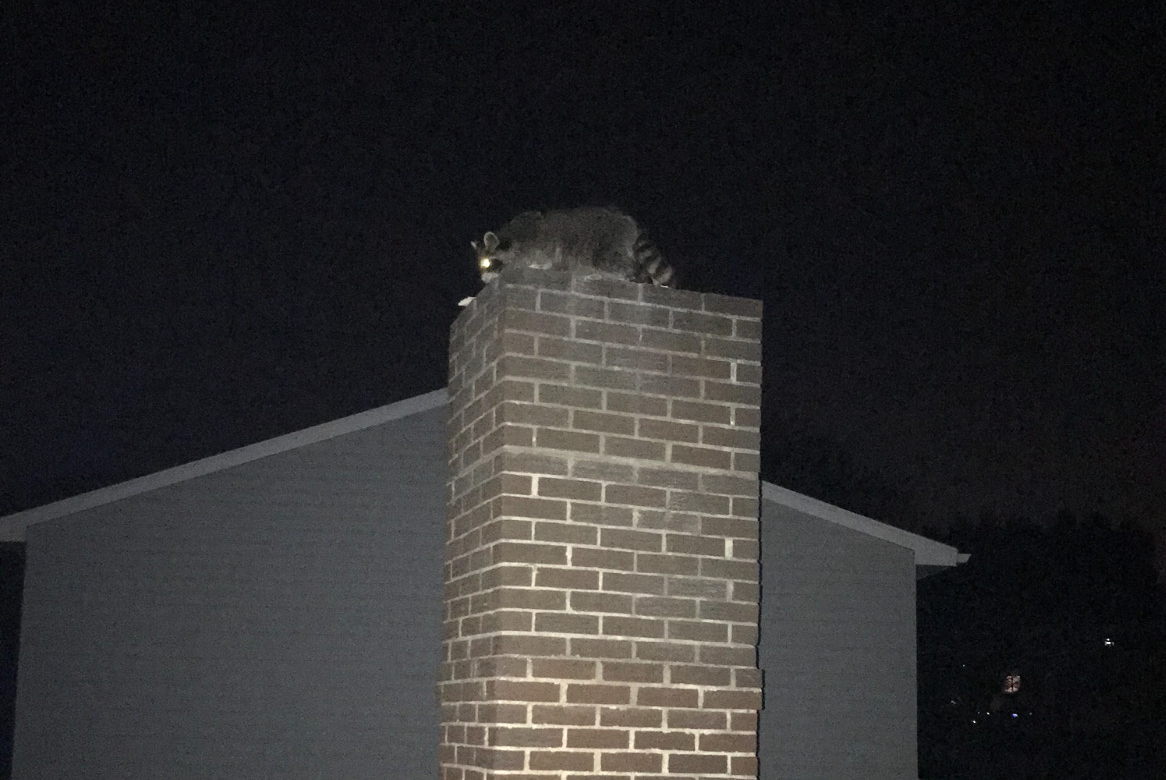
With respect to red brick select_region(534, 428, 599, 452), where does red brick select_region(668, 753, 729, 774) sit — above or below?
below

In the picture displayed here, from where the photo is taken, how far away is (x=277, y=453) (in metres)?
11.0

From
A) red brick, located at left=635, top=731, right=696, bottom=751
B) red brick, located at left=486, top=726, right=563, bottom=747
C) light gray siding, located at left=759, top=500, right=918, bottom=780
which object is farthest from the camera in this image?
light gray siding, located at left=759, top=500, right=918, bottom=780

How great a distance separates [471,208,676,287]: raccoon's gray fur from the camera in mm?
4605

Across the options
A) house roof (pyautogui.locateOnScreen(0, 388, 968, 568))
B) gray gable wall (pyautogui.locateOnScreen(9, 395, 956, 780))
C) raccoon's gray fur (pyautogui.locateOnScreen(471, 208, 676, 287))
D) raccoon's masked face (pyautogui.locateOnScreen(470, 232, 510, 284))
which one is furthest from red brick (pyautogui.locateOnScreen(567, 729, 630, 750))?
house roof (pyautogui.locateOnScreen(0, 388, 968, 568))

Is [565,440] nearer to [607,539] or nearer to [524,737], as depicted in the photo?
[607,539]

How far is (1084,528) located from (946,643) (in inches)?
285

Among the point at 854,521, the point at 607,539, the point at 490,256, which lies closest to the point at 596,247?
the point at 490,256

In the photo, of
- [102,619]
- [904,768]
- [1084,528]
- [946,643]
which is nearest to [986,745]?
[946,643]

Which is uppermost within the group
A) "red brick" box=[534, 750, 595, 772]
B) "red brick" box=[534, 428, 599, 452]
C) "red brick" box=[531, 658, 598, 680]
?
"red brick" box=[534, 428, 599, 452]

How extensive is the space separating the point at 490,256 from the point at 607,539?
7.98 ft

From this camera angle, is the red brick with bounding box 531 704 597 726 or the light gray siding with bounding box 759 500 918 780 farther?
the light gray siding with bounding box 759 500 918 780

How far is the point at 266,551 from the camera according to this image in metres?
10.7

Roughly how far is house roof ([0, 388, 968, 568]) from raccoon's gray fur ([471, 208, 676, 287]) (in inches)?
233

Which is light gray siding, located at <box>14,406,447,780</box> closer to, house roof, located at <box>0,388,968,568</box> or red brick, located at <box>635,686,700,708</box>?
house roof, located at <box>0,388,968,568</box>
